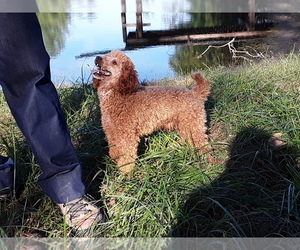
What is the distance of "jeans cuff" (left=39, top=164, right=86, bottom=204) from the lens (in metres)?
1.79

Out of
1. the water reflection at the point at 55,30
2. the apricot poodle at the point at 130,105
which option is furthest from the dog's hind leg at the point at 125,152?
the water reflection at the point at 55,30

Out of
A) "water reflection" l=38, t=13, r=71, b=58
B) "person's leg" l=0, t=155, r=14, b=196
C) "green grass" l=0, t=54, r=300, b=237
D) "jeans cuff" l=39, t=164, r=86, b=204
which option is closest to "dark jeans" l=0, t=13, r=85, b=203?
"jeans cuff" l=39, t=164, r=86, b=204

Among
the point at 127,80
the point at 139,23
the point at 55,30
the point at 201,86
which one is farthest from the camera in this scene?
the point at 139,23

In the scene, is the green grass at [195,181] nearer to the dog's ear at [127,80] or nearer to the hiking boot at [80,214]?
the hiking boot at [80,214]

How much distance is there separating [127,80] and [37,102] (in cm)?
83

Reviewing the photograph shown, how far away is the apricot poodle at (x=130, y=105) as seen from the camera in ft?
7.62

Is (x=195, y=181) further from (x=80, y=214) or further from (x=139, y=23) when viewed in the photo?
(x=139, y=23)

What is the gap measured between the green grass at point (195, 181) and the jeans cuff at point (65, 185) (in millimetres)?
181

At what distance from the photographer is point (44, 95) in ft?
5.44

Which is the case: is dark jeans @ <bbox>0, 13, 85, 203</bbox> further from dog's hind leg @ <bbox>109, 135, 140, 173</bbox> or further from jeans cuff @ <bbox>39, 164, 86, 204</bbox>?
dog's hind leg @ <bbox>109, 135, 140, 173</bbox>

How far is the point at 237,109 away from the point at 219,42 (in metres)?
6.61

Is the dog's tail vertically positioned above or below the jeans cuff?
above

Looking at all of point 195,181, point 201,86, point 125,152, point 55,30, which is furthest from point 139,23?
point 195,181

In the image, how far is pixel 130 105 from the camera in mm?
2330
